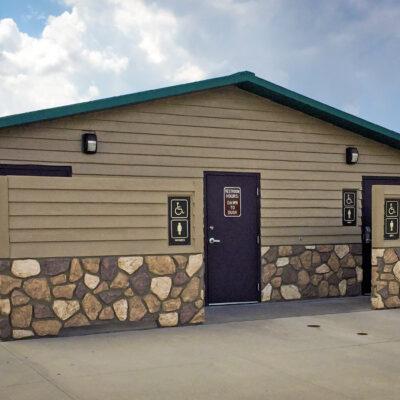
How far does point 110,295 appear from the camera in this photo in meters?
7.71

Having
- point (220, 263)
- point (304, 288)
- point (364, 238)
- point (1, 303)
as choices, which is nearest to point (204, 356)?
point (1, 303)

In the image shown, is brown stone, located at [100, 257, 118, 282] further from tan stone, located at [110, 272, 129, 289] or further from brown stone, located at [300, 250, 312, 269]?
brown stone, located at [300, 250, 312, 269]

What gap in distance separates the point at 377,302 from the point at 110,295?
448 centimetres

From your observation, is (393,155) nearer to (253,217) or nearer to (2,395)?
(253,217)

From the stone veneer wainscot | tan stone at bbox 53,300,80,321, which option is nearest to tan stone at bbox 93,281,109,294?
the stone veneer wainscot

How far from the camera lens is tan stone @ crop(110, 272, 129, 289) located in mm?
7746

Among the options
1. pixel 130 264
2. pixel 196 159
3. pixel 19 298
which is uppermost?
pixel 196 159

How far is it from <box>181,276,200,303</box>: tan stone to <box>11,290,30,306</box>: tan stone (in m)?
2.05

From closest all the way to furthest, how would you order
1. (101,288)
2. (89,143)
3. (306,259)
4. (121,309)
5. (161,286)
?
(101,288) < (121,309) < (161,286) < (89,143) < (306,259)

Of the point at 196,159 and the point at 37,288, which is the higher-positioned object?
the point at 196,159

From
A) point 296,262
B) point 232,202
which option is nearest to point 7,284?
point 232,202

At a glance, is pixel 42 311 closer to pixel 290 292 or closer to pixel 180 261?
pixel 180 261

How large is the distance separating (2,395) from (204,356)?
2213 millimetres

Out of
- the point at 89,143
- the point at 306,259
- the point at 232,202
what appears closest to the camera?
the point at 89,143
